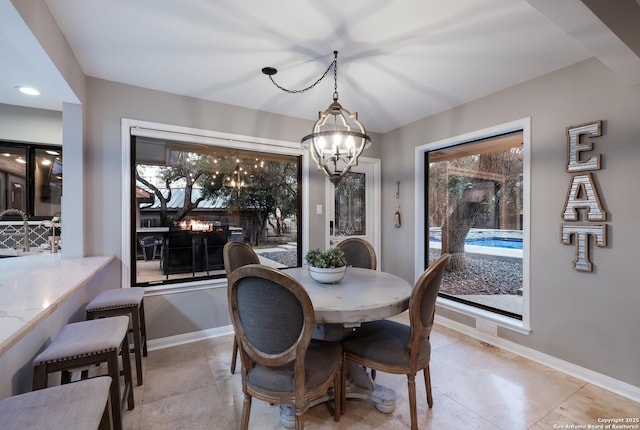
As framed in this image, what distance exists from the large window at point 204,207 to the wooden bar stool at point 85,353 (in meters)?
1.33

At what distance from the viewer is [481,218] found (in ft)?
10.5

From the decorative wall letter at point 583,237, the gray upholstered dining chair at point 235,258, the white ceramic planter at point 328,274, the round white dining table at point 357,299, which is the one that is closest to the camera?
the round white dining table at point 357,299

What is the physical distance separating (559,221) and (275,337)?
2503 mm

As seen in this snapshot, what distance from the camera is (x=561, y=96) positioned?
242cm

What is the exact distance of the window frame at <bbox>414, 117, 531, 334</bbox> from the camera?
8.64ft

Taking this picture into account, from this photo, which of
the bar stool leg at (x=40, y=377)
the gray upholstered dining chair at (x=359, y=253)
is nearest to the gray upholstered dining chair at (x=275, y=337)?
the bar stool leg at (x=40, y=377)

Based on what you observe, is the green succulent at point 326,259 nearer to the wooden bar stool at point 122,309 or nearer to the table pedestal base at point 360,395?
the table pedestal base at point 360,395

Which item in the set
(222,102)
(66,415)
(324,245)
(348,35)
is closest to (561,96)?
(348,35)

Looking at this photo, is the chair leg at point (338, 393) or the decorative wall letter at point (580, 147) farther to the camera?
the decorative wall letter at point (580, 147)

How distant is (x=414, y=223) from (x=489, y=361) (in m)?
1.69

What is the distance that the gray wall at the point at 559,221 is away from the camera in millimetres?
2092

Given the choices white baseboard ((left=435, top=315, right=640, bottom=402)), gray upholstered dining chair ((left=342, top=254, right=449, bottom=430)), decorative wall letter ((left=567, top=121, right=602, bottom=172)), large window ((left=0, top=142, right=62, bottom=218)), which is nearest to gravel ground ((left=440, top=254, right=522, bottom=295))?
white baseboard ((left=435, top=315, right=640, bottom=402))

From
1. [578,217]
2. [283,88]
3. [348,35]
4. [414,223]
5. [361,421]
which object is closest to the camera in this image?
[361,421]

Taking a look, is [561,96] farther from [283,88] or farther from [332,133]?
[283,88]
